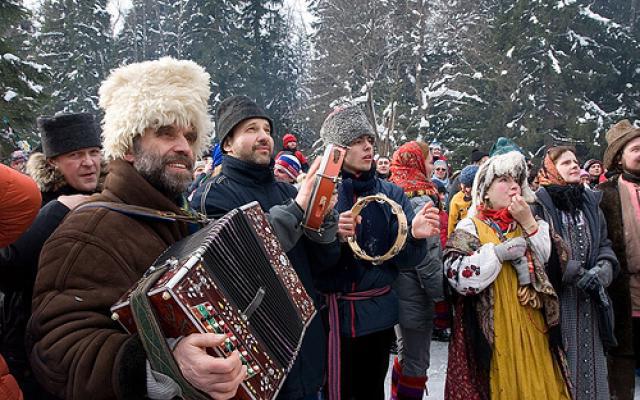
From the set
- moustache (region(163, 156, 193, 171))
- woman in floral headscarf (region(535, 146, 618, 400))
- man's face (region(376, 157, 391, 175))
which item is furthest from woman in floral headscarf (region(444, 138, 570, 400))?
man's face (region(376, 157, 391, 175))

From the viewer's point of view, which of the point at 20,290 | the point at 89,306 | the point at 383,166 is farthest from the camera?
the point at 383,166

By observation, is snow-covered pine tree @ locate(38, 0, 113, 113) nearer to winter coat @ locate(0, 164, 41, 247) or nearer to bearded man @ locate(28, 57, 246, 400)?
bearded man @ locate(28, 57, 246, 400)

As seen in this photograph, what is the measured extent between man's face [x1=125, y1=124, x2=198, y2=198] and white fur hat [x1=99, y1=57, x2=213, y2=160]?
0.04 metres

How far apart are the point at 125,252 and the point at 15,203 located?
1.46ft

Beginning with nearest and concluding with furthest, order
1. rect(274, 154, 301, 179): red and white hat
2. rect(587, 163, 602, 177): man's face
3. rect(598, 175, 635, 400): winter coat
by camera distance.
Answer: rect(598, 175, 635, 400): winter coat
rect(274, 154, 301, 179): red and white hat
rect(587, 163, 602, 177): man's face

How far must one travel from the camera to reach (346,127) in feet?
11.9

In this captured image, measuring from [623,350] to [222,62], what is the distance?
3166 cm

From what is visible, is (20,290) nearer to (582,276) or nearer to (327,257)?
(327,257)

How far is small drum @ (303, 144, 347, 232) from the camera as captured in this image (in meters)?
2.56

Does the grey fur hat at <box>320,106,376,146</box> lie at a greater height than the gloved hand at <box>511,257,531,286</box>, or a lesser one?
greater

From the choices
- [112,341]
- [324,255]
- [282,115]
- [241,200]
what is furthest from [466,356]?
[282,115]

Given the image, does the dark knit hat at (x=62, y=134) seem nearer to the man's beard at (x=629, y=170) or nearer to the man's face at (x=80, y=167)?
the man's face at (x=80, y=167)

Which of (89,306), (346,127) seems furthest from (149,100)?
(346,127)

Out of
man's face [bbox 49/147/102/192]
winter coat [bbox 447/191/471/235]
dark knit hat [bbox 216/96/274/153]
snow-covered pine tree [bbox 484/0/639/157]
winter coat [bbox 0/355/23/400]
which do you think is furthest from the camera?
snow-covered pine tree [bbox 484/0/639/157]
